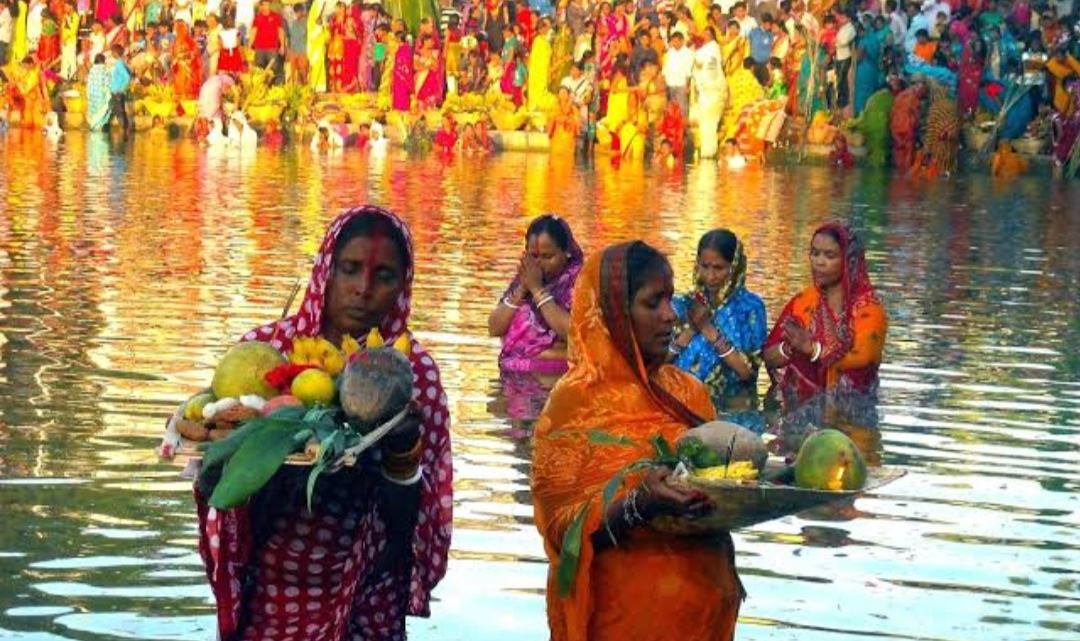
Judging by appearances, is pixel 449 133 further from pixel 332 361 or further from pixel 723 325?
pixel 332 361

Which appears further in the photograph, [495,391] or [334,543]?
[495,391]

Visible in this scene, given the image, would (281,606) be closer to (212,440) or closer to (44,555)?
(212,440)

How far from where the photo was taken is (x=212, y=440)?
15.1ft

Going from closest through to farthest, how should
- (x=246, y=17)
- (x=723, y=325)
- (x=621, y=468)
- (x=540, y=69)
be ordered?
1. (x=621, y=468)
2. (x=723, y=325)
3. (x=540, y=69)
4. (x=246, y=17)

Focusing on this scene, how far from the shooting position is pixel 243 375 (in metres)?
4.68

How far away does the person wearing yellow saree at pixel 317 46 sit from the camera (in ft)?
123

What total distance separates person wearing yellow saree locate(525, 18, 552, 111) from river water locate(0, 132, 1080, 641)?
9.90 metres

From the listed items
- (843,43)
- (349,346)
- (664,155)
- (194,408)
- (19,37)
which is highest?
(349,346)

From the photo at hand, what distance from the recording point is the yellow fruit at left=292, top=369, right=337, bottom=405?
4582mm

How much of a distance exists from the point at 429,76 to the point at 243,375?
31.7 metres

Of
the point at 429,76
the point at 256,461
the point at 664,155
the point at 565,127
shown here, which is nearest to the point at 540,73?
the point at 565,127

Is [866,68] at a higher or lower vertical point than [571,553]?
lower

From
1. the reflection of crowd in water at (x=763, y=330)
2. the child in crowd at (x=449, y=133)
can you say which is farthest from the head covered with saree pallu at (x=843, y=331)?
the child in crowd at (x=449, y=133)

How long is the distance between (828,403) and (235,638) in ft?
20.2
